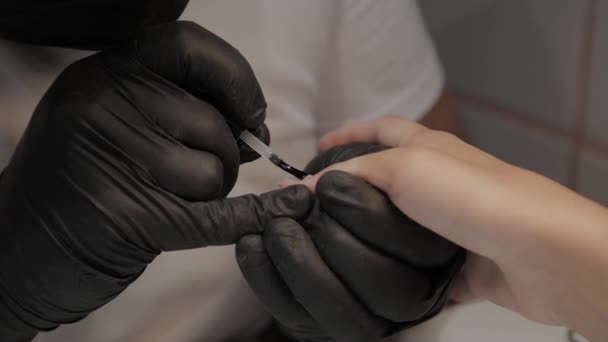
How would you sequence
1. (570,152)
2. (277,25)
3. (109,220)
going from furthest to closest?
(570,152) → (277,25) → (109,220)

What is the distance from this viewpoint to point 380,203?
496 millimetres

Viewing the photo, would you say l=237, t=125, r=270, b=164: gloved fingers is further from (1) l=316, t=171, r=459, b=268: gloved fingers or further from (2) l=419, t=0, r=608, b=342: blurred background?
(2) l=419, t=0, r=608, b=342: blurred background

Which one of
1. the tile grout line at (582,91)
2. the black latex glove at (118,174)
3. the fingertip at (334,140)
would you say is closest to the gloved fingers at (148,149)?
the black latex glove at (118,174)

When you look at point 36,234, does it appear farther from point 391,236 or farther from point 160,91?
point 391,236

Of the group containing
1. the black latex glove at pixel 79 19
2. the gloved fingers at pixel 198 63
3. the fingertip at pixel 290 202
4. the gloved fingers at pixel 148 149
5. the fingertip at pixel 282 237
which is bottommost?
the fingertip at pixel 282 237

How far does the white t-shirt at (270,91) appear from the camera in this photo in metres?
0.56

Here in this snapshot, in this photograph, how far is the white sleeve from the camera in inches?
28.1

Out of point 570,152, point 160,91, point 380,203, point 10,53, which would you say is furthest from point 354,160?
point 570,152

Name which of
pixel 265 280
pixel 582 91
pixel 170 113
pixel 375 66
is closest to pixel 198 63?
pixel 170 113

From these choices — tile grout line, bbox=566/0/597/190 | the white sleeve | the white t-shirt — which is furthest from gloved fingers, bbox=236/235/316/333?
tile grout line, bbox=566/0/597/190

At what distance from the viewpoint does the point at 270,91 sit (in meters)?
0.67

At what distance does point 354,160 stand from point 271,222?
8 centimetres

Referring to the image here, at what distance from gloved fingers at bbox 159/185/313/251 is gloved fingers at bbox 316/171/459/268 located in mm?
20

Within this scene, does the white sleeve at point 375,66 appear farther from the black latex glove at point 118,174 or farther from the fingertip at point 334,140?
the black latex glove at point 118,174
